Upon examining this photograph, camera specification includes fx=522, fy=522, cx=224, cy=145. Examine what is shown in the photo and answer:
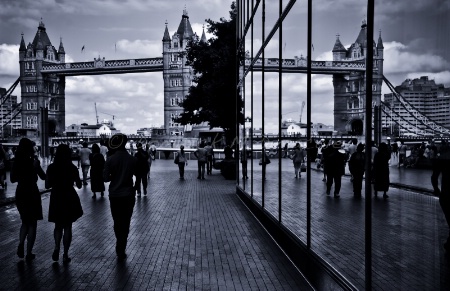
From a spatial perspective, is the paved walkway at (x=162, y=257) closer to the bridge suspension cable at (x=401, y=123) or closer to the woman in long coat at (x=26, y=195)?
the woman in long coat at (x=26, y=195)

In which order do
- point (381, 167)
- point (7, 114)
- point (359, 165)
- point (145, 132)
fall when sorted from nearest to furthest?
1. point (381, 167)
2. point (359, 165)
3. point (7, 114)
4. point (145, 132)

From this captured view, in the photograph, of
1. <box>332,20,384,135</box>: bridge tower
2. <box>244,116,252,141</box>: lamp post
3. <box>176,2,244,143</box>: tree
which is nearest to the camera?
<box>332,20,384,135</box>: bridge tower

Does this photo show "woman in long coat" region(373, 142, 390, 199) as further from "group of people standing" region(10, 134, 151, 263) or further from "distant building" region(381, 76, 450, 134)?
"group of people standing" region(10, 134, 151, 263)

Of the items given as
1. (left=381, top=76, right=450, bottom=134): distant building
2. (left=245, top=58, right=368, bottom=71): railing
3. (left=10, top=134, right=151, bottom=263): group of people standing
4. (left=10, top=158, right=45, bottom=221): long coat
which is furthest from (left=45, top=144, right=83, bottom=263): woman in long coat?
(left=381, top=76, right=450, bottom=134): distant building

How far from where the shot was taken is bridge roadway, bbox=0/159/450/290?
2.98 m

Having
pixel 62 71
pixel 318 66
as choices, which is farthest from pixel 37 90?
pixel 318 66

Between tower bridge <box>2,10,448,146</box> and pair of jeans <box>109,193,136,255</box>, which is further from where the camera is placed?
tower bridge <box>2,10,448,146</box>

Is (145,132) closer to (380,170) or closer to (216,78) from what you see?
(216,78)

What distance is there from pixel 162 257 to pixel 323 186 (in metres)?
3.43

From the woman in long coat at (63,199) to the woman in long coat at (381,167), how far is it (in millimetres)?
3761

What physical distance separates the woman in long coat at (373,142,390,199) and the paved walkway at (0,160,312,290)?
61.7 inches

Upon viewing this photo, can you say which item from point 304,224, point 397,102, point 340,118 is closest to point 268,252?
point 304,224

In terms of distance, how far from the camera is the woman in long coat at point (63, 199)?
6.26 metres

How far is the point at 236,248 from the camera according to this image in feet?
23.3
